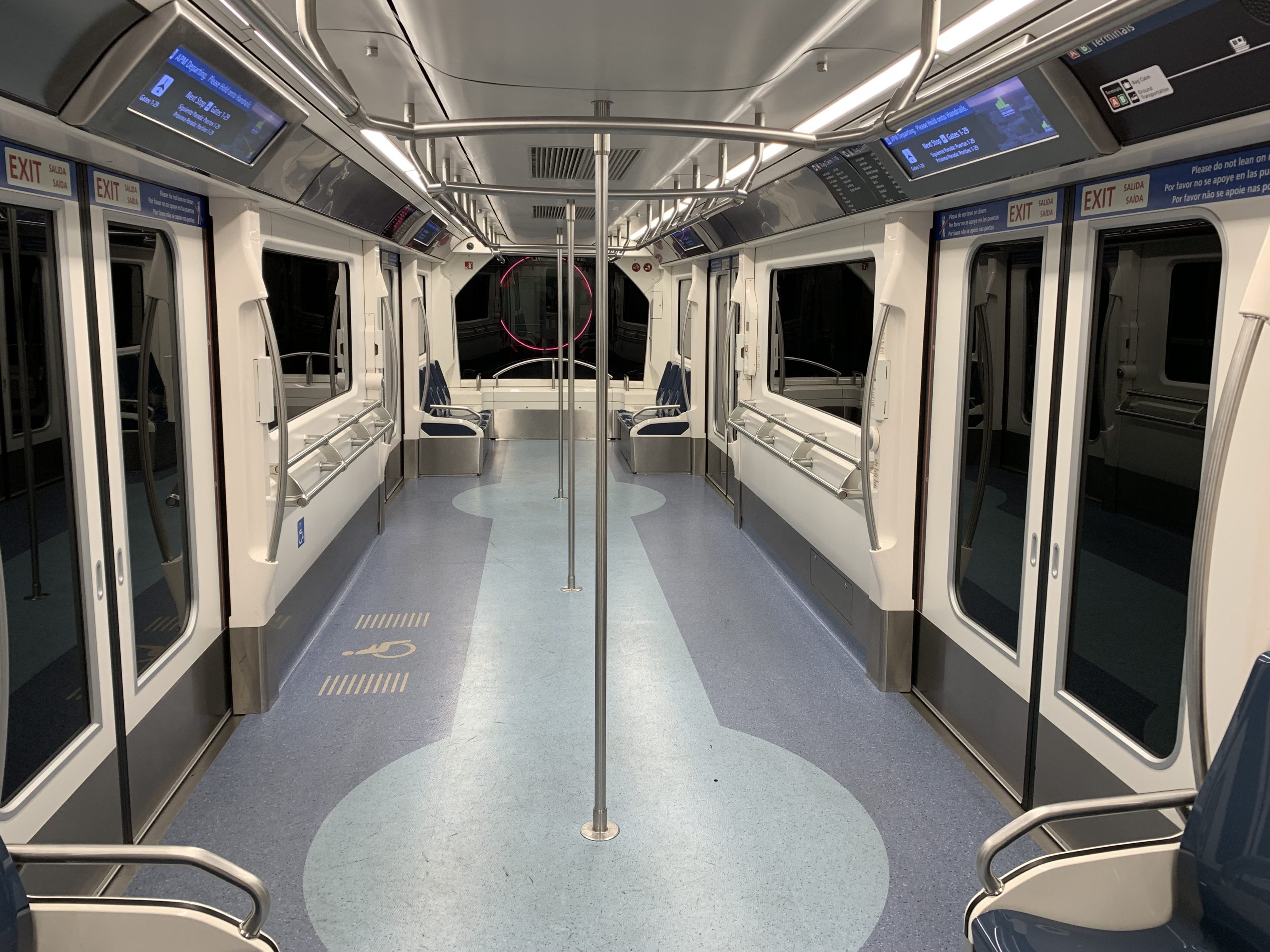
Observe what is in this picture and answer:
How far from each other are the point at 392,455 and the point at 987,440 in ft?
22.1

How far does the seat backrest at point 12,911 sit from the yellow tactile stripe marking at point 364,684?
2.75 meters

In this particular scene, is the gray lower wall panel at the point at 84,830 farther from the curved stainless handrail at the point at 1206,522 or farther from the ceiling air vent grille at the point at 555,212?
the ceiling air vent grille at the point at 555,212

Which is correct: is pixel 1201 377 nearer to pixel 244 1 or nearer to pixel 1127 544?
pixel 1127 544

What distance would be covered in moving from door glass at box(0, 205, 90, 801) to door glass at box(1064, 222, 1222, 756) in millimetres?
3437

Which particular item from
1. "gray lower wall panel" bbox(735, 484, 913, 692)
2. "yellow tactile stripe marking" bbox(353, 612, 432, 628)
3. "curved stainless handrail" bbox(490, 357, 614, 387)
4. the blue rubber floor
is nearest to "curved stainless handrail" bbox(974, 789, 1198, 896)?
the blue rubber floor

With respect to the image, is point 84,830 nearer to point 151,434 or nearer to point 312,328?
point 151,434

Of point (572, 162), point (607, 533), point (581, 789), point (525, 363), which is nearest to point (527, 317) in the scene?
point (525, 363)

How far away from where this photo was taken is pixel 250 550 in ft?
14.9

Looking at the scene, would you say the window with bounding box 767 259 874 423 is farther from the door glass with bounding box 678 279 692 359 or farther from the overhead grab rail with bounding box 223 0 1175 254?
the overhead grab rail with bounding box 223 0 1175 254

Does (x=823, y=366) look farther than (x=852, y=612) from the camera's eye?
Yes

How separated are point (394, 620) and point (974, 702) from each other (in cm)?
336

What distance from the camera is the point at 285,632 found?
509cm

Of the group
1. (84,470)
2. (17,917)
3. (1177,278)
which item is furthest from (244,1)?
(1177,278)

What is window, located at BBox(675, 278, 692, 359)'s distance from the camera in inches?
434
